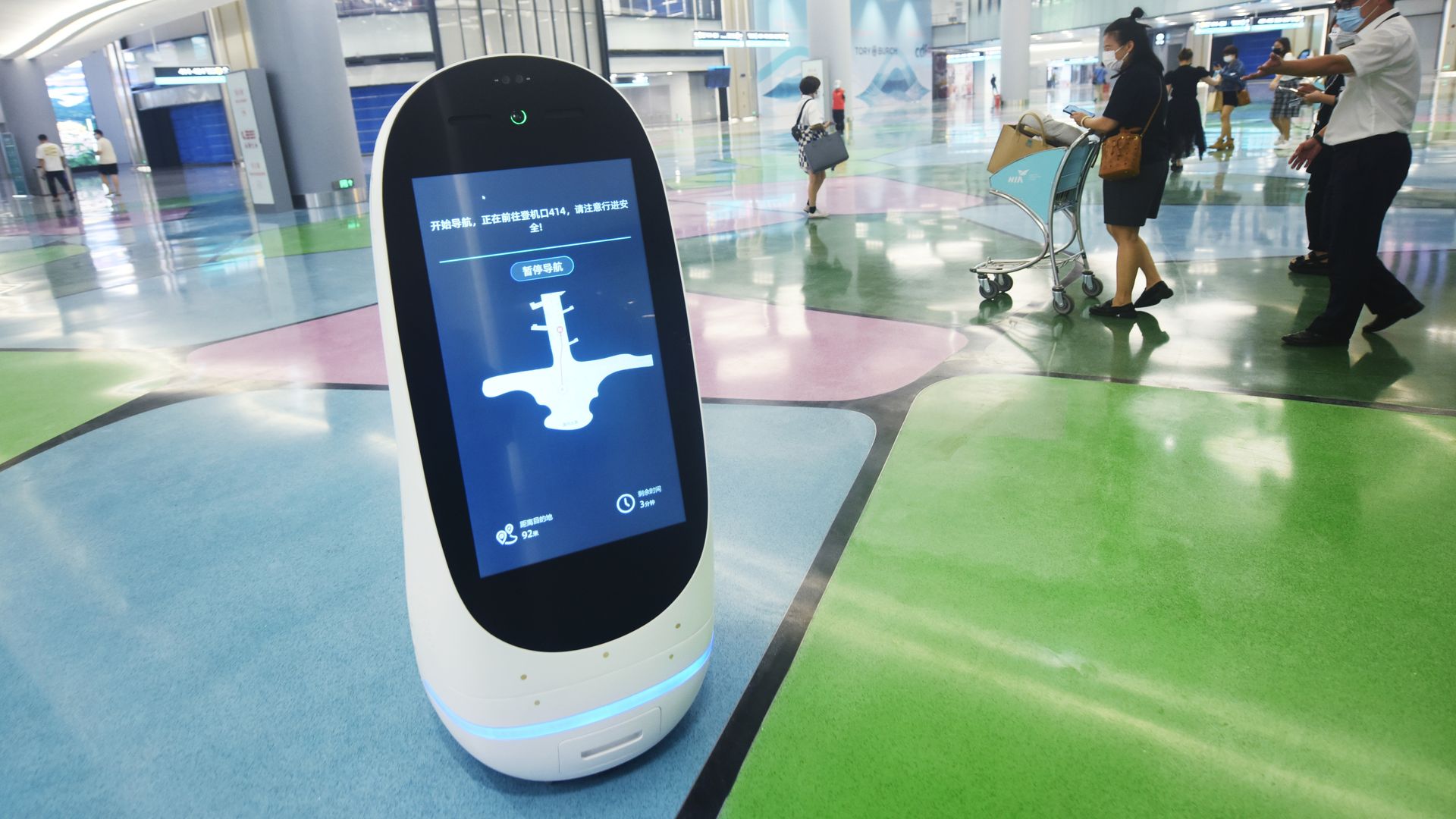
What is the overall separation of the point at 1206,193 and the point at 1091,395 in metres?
7.12

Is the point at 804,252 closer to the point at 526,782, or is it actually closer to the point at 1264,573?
the point at 1264,573

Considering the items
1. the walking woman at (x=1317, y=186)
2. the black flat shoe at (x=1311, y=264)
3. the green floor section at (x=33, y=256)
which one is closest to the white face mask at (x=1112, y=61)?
the walking woman at (x=1317, y=186)

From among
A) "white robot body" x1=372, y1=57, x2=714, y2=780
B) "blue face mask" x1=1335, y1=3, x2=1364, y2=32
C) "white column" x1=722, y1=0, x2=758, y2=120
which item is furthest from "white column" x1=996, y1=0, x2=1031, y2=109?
"white robot body" x1=372, y1=57, x2=714, y2=780

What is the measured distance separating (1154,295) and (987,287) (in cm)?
97

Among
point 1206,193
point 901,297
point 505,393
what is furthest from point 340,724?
point 1206,193

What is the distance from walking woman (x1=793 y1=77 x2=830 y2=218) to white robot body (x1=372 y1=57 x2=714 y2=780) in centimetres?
771

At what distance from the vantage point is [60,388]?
4805 millimetres

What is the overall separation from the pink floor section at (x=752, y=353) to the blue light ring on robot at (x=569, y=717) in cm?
232

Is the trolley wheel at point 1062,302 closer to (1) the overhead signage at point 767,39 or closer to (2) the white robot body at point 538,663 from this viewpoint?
(2) the white robot body at point 538,663

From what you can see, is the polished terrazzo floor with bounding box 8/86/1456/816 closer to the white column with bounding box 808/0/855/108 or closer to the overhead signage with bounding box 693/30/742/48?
the white column with bounding box 808/0/855/108

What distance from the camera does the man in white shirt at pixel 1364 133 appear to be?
3693 millimetres

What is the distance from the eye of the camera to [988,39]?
45.1 metres

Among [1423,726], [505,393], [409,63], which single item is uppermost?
[409,63]

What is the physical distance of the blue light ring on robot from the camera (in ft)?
5.51
